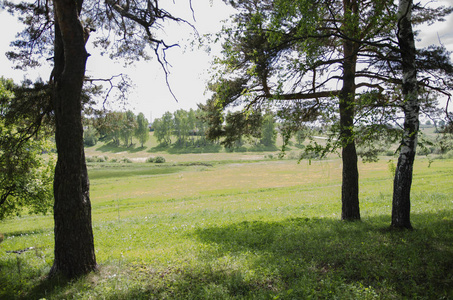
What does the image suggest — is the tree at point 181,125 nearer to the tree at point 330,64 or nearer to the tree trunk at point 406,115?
the tree at point 330,64

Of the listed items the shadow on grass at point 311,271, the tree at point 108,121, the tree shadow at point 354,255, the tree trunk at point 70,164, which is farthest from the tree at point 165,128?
the tree trunk at point 70,164

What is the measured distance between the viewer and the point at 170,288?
545 centimetres

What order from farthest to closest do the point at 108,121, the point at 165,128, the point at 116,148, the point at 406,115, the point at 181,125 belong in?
1. the point at 116,148
2. the point at 165,128
3. the point at 181,125
4. the point at 108,121
5. the point at 406,115

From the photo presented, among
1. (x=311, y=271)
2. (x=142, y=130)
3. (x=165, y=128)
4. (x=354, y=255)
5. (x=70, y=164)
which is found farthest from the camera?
(x=165, y=128)

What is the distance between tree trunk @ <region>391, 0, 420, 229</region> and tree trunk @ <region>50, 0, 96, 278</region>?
848 centimetres

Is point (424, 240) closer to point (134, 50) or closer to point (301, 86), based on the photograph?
point (301, 86)

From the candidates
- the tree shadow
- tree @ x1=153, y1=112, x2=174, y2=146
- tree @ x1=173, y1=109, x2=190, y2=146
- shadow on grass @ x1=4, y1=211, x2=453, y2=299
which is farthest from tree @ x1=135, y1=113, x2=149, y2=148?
shadow on grass @ x1=4, y1=211, x2=453, y2=299

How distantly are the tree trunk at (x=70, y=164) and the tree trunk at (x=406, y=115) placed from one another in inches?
334

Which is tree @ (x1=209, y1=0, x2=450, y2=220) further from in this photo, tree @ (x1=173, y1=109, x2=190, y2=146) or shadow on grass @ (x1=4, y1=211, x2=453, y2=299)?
tree @ (x1=173, y1=109, x2=190, y2=146)

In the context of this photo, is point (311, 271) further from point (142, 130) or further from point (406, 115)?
point (142, 130)

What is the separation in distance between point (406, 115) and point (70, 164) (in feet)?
29.3

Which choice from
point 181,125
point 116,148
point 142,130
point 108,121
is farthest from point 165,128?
point 108,121

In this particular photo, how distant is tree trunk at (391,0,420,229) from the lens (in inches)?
290

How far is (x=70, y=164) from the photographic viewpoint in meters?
6.48
